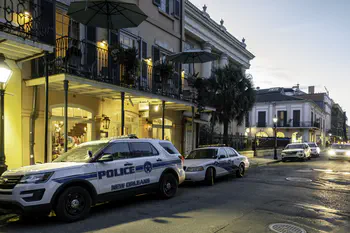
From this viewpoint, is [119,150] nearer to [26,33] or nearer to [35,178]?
[35,178]

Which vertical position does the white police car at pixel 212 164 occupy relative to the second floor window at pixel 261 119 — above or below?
below

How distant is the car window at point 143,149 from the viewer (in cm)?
817

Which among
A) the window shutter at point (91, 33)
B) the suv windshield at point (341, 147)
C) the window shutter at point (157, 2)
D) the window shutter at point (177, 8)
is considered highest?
the window shutter at point (177, 8)

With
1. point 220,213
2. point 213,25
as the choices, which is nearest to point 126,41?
point 220,213

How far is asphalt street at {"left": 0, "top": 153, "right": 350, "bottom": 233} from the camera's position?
6.10 m

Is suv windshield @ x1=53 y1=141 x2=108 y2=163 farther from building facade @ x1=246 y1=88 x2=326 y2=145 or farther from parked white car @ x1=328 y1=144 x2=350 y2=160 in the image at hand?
→ building facade @ x1=246 y1=88 x2=326 y2=145

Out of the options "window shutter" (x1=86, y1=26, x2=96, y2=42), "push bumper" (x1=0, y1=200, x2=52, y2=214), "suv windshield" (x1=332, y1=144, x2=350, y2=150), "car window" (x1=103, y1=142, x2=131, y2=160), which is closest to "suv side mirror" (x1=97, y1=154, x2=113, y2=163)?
"car window" (x1=103, y1=142, x2=131, y2=160)

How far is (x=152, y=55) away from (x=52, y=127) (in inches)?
286

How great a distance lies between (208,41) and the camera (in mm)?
26250

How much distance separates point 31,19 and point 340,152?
24.2 m

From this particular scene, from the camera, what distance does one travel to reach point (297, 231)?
19.4 ft

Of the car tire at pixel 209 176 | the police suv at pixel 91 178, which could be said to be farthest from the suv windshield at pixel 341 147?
the police suv at pixel 91 178

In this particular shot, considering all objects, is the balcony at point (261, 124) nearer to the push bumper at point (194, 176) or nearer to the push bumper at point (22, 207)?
the push bumper at point (194, 176)

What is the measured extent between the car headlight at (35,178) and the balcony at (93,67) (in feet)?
14.1
